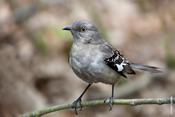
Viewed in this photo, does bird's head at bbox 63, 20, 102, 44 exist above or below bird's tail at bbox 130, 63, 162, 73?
above

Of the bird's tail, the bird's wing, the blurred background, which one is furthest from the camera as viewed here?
the blurred background

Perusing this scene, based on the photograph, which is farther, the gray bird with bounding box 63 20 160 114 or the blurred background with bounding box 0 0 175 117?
the blurred background with bounding box 0 0 175 117

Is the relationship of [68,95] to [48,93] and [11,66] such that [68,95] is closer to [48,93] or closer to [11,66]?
[48,93]

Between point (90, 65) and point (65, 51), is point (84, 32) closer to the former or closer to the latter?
point (90, 65)

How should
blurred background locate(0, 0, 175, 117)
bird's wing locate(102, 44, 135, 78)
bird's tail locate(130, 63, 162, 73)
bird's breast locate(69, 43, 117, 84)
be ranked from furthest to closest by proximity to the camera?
blurred background locate(0, 0, 175, 117)
bird's tail locate(130, 63, 162, 73)
bird's wing locate(102, 44, 135, 78)
bird's breast locate(69, 43, 117, 84)

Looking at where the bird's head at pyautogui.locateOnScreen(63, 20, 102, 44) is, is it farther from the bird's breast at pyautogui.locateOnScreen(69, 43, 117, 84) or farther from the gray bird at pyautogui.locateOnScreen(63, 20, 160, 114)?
the bird's breast at pyautogui.locateOnScreen(69, 43, 117, 84)

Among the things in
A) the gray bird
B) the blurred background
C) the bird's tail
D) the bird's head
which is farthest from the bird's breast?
the blurred background

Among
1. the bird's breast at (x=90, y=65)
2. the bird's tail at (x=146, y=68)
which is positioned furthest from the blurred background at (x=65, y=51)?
the bird's breast at (x=90, y=65)
